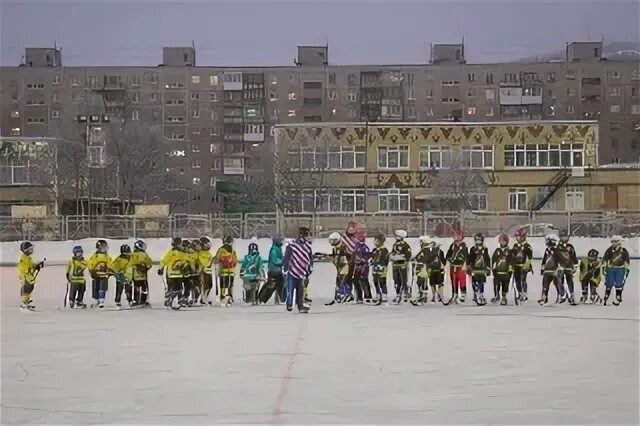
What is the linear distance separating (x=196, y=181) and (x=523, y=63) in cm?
2357

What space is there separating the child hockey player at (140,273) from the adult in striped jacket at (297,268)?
2.56 meters

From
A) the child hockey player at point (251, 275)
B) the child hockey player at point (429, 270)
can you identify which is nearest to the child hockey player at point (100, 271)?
the child hockey player at point (251, 275)

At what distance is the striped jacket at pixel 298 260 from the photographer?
1445 cm

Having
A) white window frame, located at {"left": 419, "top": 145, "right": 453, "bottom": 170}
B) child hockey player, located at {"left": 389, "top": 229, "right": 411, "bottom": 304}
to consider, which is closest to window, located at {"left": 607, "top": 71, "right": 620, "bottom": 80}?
white window frame, located at {"left": 419, "top": 145, "right": 453, "bottom": 170}

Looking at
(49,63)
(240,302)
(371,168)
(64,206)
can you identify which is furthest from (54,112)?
(240,302)

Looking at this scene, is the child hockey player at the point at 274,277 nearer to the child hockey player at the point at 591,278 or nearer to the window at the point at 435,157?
the child hockey player at the point at 591,278

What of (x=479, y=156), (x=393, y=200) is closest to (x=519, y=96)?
(x=479, y=156)

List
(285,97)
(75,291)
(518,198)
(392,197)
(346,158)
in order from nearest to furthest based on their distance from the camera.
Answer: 1. (75,291)
2. (518,198)
3. (392,197)
4. (346,158)
5. (285,97)

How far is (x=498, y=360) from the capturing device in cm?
935

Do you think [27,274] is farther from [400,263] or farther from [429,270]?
[429,270]

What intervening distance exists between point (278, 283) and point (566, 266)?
5.05 metres

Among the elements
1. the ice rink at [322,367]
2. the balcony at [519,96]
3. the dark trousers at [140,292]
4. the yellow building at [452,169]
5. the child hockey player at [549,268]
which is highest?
the balcony at [519,96]

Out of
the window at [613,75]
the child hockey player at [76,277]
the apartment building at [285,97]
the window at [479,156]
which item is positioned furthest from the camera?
the window at [613,75]

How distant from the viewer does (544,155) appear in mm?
42125
